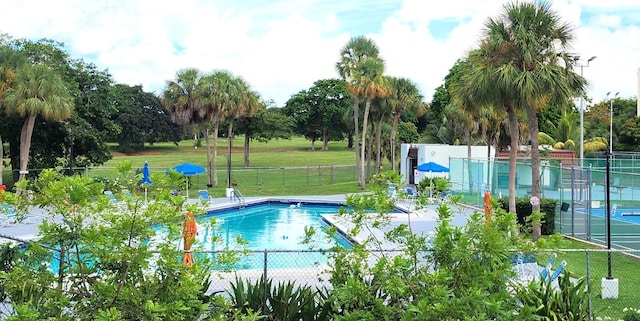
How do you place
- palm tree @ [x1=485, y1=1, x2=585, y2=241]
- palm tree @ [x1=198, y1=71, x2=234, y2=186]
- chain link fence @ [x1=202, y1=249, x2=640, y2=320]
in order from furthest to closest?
palm tree @ [x1=198, y1=71, x2=234, y2=186], palm tree @ [x1=485, y1=1, x2=585, y2=241], chain link fence @ [x1=202, y1=249, x2=640, y2=320]

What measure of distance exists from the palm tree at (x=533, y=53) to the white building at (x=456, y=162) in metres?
8.61

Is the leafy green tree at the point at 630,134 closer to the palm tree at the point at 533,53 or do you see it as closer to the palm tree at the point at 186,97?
the palm tree at the point at 186,97

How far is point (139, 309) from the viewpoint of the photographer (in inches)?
230

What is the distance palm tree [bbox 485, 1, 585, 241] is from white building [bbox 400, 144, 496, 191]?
8.61 metres

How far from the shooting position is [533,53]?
16062 mm

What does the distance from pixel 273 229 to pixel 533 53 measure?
11.7 m

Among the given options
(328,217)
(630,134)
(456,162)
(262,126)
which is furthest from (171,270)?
(630,134)

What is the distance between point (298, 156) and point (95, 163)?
3511 centimetres

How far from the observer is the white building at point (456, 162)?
84.4ft

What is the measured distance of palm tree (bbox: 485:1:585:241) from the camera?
52.0 ft

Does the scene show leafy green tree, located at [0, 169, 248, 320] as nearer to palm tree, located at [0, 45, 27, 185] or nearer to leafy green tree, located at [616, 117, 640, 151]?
palm tree, located at [0, 45, 27, 185]

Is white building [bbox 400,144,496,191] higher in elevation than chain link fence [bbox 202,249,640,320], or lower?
higher

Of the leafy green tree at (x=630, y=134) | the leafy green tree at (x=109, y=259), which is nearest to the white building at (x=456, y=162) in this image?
the leafy green tree at (x=109, y=259)

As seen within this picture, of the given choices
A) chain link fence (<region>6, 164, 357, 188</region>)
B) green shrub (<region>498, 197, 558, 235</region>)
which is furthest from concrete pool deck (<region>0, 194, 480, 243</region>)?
chain link fence (<region>6, 164, 357, 188</region>)
